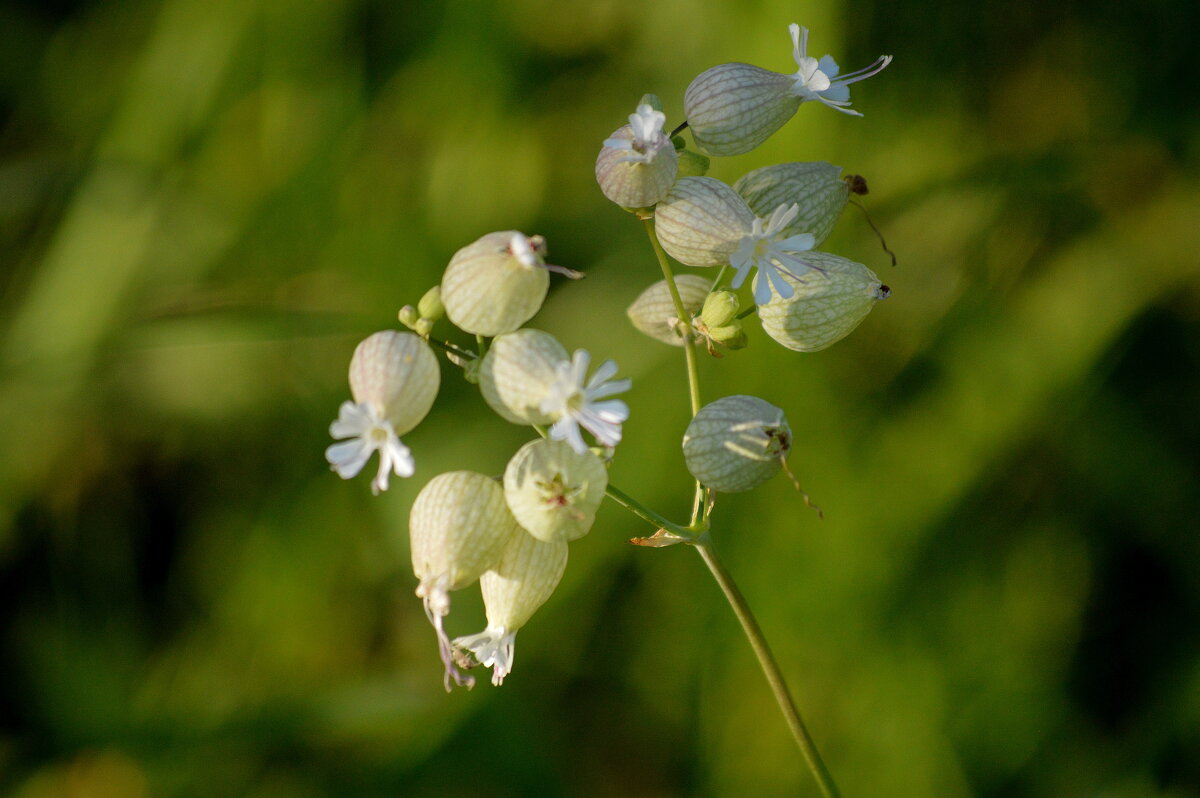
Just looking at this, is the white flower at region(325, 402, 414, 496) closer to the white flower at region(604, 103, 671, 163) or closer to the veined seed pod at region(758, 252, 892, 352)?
the white flower at region(604, 103, 671, 163)

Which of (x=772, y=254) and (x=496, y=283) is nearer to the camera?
(x=496, y=283)

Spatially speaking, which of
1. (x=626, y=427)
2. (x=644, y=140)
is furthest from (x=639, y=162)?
(x=626, y=427)

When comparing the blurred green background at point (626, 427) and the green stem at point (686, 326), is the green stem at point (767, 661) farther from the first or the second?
the blurred green background at point (626, 427)

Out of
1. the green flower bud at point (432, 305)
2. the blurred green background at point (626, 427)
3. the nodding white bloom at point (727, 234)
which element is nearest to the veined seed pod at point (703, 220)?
the nodding white bloom at point (727, 234)

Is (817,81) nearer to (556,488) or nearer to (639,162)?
(639,162)

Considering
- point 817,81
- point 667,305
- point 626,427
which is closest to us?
point 817,81

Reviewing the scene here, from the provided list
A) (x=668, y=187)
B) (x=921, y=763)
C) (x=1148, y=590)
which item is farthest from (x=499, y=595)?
(x=1148, y=590)
